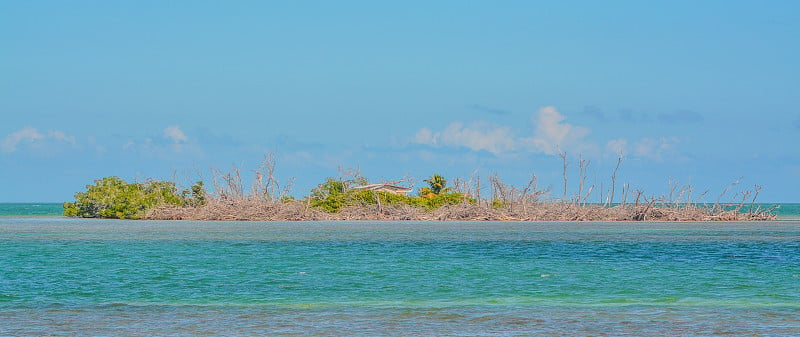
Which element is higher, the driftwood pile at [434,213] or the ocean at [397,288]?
the driftwood pile at [434,213]

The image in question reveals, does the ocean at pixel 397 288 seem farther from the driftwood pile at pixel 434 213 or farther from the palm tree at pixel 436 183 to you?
the palm tree at pixel 436 183

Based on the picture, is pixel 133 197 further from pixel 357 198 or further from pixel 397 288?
pixel 397 288

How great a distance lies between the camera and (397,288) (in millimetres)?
24297

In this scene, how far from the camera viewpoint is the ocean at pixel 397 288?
57.5 ft

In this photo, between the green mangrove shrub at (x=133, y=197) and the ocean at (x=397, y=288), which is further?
the green mangrove shrub at (x=133, y=197)

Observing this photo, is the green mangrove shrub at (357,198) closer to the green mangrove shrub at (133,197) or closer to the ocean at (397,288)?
the green mangrove shrub at (133,197)

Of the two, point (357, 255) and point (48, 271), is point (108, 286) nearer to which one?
point (48, 271)

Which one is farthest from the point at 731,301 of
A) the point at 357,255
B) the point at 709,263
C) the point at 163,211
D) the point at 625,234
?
the point at 163,211

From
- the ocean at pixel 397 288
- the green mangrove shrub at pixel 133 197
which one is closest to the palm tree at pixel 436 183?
the green mangrove shrub at pixel 133 197

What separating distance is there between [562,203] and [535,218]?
2.63 m

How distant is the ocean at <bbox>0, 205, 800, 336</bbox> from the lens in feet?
57.5

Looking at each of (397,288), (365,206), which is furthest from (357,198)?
(397,288)

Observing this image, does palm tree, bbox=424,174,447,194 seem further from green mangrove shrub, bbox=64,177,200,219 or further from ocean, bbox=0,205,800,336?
ocean, bbox=0,205,800,336

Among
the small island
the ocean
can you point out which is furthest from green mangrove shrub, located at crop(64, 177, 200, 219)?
the ocean
